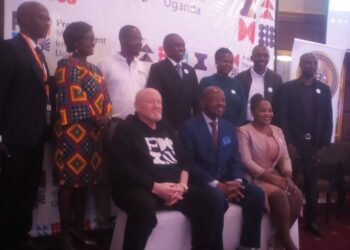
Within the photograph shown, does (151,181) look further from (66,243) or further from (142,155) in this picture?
(66,243)

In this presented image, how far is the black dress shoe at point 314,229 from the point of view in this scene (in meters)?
3.69

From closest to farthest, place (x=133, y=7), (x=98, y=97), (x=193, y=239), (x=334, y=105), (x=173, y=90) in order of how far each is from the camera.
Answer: (x=193, y=239), (x=98, y=97), (x=173, y=90), (x=133, y=7), (x=334, y=105)

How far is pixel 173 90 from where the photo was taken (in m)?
3.34

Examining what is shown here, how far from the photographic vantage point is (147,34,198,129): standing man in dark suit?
10.9ft

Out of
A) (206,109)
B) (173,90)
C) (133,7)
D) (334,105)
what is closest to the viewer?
(206,109)

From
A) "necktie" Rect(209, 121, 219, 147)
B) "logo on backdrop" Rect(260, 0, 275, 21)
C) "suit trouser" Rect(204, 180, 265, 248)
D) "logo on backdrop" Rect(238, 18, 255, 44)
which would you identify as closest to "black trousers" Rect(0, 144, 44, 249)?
"necktie" Rect(209, 121, 219, 147)

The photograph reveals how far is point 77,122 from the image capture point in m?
2.78

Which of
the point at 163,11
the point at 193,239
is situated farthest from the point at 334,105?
the point at 193,239

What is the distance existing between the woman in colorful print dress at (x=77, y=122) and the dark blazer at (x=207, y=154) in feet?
2.05

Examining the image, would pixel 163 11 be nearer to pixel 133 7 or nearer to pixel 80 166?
pixel 133 7

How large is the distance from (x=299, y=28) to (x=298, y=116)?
7.51 feet

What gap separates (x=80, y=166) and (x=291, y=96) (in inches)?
80.3

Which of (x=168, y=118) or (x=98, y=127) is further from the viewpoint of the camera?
(x=168, y=118)

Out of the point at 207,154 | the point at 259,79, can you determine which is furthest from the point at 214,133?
the point at 259,79
